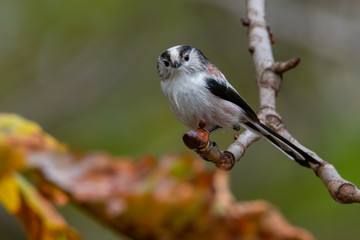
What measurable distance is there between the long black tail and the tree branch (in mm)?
24

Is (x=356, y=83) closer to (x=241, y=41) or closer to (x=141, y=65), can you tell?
(x=241, y=41)

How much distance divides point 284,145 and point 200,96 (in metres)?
0.64

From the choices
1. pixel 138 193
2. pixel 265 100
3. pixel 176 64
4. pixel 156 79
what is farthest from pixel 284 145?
pixel 156 79

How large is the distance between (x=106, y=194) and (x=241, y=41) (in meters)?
5.50

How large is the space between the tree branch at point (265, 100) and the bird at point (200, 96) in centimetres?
9

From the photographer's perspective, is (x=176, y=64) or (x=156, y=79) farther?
(x=156, y=79)

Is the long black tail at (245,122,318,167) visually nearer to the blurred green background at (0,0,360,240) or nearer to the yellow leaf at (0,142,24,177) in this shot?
the yellow leaf at (0,142,24,177)

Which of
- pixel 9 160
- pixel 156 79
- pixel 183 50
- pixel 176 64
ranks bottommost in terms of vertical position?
pixel 9 160

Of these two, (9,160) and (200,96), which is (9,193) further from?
(200,96)

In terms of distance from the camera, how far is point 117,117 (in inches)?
353

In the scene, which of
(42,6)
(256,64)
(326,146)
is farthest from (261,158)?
(256,64)

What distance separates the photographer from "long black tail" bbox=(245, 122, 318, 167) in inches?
137

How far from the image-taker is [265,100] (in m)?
4.01

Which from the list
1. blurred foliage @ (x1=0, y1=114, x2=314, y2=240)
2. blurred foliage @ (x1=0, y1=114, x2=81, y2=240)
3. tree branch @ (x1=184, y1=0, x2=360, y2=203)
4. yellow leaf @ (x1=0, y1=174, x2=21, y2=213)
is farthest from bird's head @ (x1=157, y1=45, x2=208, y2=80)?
yellow leaf @ (x1=0, y1=174, x2=21, y2=213)
